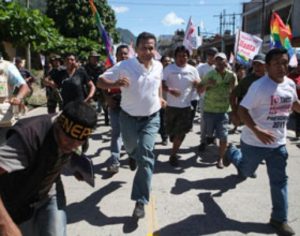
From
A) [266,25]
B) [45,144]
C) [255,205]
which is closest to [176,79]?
[255,205]

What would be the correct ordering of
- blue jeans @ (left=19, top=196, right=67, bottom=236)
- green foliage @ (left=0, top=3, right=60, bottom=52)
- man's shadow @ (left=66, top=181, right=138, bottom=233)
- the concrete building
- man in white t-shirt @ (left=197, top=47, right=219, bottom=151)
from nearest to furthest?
blue jeans @ (left=19, top=196, right=67, bottom=236) → man's shadow @ (left=66, top=181, right=138, bottom=233) → green foliage @ (left=0, top=3, right=60, bottom=52) → man in white t-shirt @ (left=197, top=47, right=219, bottom=151) → the concrete building

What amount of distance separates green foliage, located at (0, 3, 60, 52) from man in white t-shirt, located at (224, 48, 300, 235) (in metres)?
3.76

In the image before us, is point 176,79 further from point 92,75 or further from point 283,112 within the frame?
point 92,75

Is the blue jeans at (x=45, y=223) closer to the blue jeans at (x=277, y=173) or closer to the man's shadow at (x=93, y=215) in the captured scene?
the man's shadow at (x=93, y=215)

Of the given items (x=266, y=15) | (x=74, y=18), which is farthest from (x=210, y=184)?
(x=266, y=15)

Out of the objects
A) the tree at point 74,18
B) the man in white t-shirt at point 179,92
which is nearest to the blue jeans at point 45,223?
the man in white t-shirt at point 179,92

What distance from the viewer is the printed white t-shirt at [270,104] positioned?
428 centimetres

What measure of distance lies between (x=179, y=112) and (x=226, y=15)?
2515 inches

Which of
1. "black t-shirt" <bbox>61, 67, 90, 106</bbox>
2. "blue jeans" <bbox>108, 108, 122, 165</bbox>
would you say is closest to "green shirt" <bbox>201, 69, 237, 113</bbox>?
"blue jeans" <bbox>108, 108, 122, 165</bbox>

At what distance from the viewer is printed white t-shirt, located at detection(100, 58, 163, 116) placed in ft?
16.1

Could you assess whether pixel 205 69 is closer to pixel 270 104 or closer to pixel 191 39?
pixel 191 39

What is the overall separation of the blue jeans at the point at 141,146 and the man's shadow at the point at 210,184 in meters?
1.02

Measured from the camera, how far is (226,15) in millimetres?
67875

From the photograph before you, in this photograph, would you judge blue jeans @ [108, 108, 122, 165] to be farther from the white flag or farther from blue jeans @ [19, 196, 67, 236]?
the white flag
